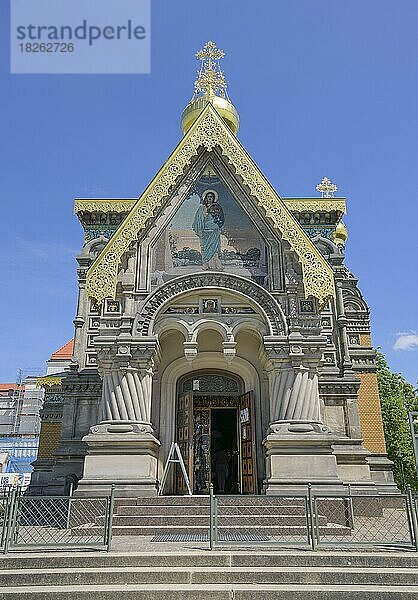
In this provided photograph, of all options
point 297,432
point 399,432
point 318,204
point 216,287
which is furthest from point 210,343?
point 399,432

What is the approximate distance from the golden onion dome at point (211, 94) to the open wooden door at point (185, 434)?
1256 cm

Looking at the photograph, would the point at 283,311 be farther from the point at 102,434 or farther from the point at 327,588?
the point at 327,588

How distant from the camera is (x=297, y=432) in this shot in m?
12.5

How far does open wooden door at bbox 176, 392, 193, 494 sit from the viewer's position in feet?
46.9

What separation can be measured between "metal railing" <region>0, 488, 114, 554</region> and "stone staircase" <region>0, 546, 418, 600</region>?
0.53m

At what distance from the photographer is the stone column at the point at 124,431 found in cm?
1198

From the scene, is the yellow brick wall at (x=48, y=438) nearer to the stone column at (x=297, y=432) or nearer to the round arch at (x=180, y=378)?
the round arch at (x=180, y=378)

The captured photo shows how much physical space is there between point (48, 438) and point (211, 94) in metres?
15.6

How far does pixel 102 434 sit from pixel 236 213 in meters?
7.04

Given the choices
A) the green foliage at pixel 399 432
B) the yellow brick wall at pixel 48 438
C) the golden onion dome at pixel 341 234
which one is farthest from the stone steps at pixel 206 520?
the golden onion dome at pixel 341 234

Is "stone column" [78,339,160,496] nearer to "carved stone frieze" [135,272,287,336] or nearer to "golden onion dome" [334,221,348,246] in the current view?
"carved stone frieze" [135,272,287,336]

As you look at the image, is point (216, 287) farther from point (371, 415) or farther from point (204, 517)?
point (371, 415)

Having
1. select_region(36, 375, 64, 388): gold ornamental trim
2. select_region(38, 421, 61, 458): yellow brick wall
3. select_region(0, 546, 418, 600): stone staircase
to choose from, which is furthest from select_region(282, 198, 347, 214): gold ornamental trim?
select_region(0, 546, 418, 600): stone staircase

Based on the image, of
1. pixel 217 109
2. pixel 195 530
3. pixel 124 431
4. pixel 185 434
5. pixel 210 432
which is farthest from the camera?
pixel 217 109
